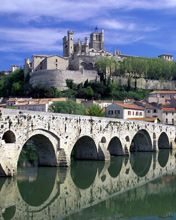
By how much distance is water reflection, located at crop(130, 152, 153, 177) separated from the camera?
29.1 meters

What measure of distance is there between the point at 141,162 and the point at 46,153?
10.7 meters

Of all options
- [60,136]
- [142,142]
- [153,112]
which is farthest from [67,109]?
[153,112]

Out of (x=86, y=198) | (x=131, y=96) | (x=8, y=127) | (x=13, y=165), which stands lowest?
(x=86, y=198)

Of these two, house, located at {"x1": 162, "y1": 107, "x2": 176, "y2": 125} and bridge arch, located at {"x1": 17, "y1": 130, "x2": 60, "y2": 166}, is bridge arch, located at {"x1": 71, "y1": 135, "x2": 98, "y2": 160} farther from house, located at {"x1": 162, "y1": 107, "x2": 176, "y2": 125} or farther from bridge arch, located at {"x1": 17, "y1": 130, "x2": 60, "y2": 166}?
house, located at {"x1": 162, "y1": 107, "x2": 176, "y2": 125}

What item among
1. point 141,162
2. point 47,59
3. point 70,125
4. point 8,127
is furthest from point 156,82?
point 8,127

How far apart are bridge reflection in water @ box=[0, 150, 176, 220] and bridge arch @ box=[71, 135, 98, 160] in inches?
43.6

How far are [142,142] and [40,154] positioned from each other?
1820 centimetres

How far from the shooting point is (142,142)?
42.8 meters

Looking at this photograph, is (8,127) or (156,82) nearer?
(8,127)

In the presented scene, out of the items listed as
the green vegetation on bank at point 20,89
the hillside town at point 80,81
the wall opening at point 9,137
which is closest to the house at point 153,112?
the hillside town at point 80,81

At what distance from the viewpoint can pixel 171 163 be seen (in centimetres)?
3375

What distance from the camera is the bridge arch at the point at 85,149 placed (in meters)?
30.8

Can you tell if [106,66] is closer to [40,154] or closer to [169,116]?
[169,116]

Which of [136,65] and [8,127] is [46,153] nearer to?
[8,127]
